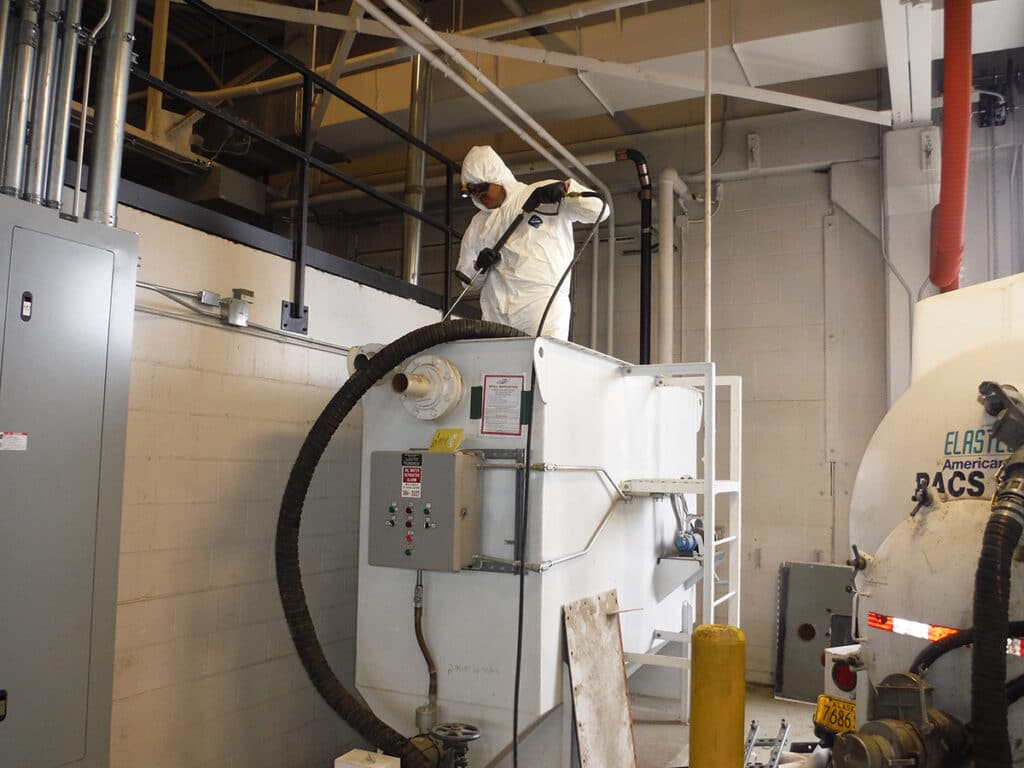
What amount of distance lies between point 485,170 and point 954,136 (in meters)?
2.50

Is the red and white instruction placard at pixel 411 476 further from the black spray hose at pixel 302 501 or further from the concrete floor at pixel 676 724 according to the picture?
the concrete floor at pixel 676 724

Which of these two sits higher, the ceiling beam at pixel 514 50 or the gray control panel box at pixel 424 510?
the ceiling beam at pixel 514 50

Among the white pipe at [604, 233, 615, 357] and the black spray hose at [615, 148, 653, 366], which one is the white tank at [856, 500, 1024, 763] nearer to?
the black spray hose at [615, 148, 653, 366]

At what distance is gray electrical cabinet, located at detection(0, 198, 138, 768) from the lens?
220 cm

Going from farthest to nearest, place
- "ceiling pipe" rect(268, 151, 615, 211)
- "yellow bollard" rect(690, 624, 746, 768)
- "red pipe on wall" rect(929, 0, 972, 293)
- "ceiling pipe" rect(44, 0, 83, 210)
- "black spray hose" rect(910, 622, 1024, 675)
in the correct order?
"ceiling pipe" rect(268, 151, 615, 211), "red pipe on wall" rect(929, 0, 972, 293), "yellow bollard" rect(690, 624, 746, 768), "ceiling pipe" rect(44, 0, 83, 210), "black spray hose" rect(910, 622, 1024, 675)

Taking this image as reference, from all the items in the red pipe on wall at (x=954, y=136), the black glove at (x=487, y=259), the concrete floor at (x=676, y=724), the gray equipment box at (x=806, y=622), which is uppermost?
the red pipe on wall at (x=954, y=136)

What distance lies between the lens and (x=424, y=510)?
2982 mm

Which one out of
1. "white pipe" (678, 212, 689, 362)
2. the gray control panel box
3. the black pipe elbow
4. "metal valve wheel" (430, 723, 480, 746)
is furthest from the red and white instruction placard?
"white pipe" (678, 212, 689, 362)

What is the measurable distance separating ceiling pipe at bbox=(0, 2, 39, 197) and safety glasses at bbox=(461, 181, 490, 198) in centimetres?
183

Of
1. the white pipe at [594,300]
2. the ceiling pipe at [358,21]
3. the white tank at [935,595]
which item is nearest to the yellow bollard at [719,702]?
the white tank at [935,595]

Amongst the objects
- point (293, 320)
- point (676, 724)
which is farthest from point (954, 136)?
point (676, 724)

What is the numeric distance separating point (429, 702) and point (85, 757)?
1.21 metres

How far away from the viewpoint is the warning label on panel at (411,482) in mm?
3001

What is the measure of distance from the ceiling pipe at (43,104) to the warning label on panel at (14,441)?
0.71 m
